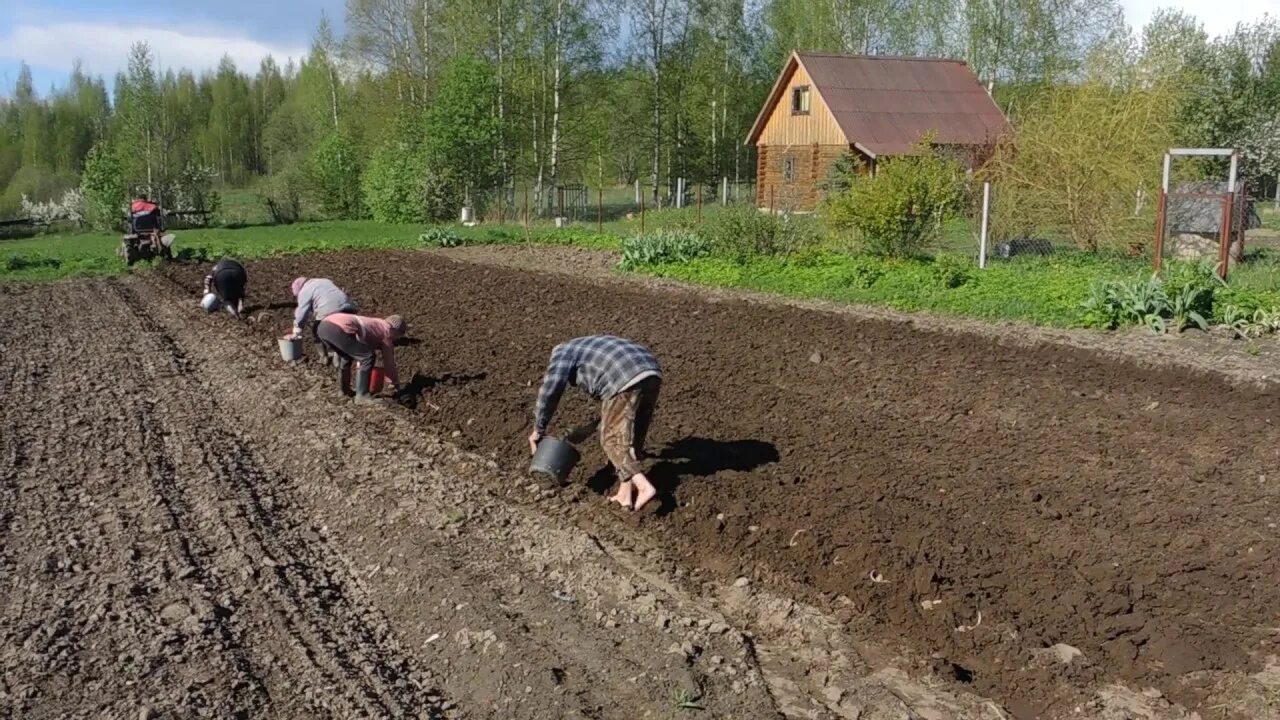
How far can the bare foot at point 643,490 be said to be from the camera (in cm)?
670

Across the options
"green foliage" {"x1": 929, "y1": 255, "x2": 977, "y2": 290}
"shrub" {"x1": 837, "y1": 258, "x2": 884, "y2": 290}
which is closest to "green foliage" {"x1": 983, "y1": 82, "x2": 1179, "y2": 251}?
"green foliage" {"x1": 929, "y1": 255, "x2": 977, "y2": 290}

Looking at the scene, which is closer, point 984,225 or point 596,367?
point 596,367

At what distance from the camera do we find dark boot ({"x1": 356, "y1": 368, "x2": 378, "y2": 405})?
31.4ft

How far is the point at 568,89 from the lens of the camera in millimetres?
38656

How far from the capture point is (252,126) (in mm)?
78750

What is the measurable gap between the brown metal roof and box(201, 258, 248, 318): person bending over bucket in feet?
77.3

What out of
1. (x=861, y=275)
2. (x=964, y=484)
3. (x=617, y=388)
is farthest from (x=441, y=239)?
(x=964, y=484)

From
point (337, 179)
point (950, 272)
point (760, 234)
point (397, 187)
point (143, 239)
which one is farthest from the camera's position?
point (337, 179)

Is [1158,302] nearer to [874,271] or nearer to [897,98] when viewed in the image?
[874,271]

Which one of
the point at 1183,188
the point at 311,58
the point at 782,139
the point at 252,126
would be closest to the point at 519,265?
the point at 1183,188

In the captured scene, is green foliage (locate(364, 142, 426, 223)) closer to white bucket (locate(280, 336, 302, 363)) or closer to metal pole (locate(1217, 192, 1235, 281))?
white bucket (locate(280, 336, 302, 363))

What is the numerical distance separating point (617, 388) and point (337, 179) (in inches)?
1525

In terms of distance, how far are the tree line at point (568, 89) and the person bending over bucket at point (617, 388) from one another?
24.9 m

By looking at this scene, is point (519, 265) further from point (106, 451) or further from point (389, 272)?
point (106, 451)
